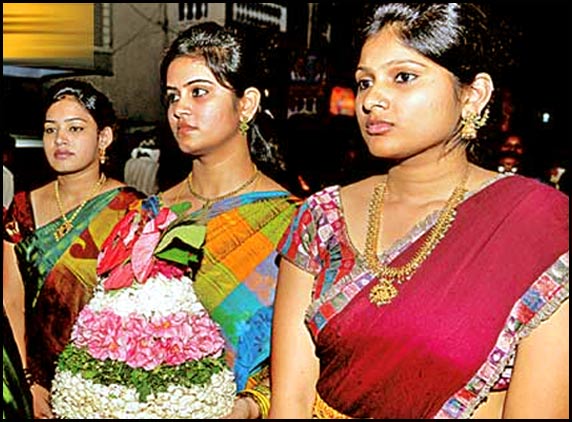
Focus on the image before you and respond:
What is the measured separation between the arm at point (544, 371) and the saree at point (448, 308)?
2 cm

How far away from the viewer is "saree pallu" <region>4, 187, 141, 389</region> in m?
2.24

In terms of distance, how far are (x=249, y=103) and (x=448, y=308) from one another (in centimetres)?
83

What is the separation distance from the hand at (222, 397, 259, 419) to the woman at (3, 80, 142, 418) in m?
0.74

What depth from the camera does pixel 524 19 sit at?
445cm

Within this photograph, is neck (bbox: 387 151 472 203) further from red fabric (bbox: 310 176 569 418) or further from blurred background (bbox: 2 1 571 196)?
blurred background (bbox: 2 1 571 196)

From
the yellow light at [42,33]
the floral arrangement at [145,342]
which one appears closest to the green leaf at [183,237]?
the floral arrangement at [145,342]

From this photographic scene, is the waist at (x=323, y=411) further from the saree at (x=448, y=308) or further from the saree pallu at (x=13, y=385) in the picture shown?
the saree pallu at (x=13, y=385)

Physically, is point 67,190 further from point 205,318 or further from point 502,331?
point 502,331

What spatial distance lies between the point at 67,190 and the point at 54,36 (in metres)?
0.48

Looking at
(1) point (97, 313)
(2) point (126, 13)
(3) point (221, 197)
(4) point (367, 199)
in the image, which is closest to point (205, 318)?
(1) point (97, 313)

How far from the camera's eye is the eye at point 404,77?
4.37 ft

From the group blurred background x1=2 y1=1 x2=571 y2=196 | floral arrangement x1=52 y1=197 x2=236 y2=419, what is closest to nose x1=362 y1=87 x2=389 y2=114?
blurred background x1=2 y1=1 x2=571 y2=196

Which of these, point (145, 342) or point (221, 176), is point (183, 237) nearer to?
point (145, 342)

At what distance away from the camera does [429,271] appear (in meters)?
1.38
